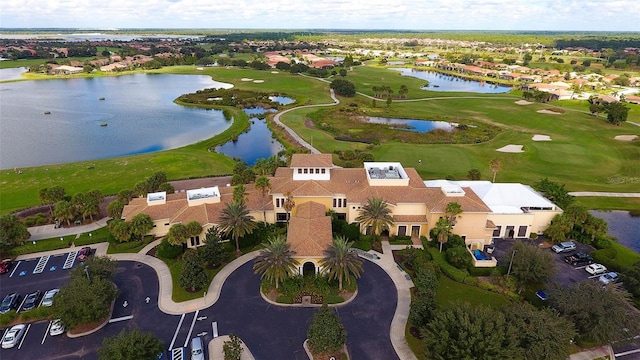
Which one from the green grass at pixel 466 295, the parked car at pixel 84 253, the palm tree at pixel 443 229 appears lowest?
the green grass at pixel 466 295

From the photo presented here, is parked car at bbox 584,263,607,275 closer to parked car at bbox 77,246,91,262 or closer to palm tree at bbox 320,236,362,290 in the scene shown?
palm tree at bbox 320,236,362,290

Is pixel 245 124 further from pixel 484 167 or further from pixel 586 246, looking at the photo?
pixel 586 246

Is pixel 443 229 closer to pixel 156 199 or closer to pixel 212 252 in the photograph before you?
pixel 212 252

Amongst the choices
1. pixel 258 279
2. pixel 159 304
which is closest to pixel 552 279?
pixel 258 279

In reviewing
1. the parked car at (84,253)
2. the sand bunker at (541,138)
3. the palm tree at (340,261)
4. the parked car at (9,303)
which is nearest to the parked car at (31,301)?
the parked car at (9,303)

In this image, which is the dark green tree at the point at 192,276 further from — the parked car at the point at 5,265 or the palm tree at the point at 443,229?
the palm tree at the point at 443,229

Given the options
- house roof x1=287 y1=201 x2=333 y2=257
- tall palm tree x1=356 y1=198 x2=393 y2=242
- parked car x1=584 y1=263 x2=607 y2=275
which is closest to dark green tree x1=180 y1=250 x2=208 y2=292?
house roof x1=287 y1=201 x2=333 y2=257

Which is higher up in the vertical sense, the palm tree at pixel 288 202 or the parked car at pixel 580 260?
the palm tree at pixel 288 202
